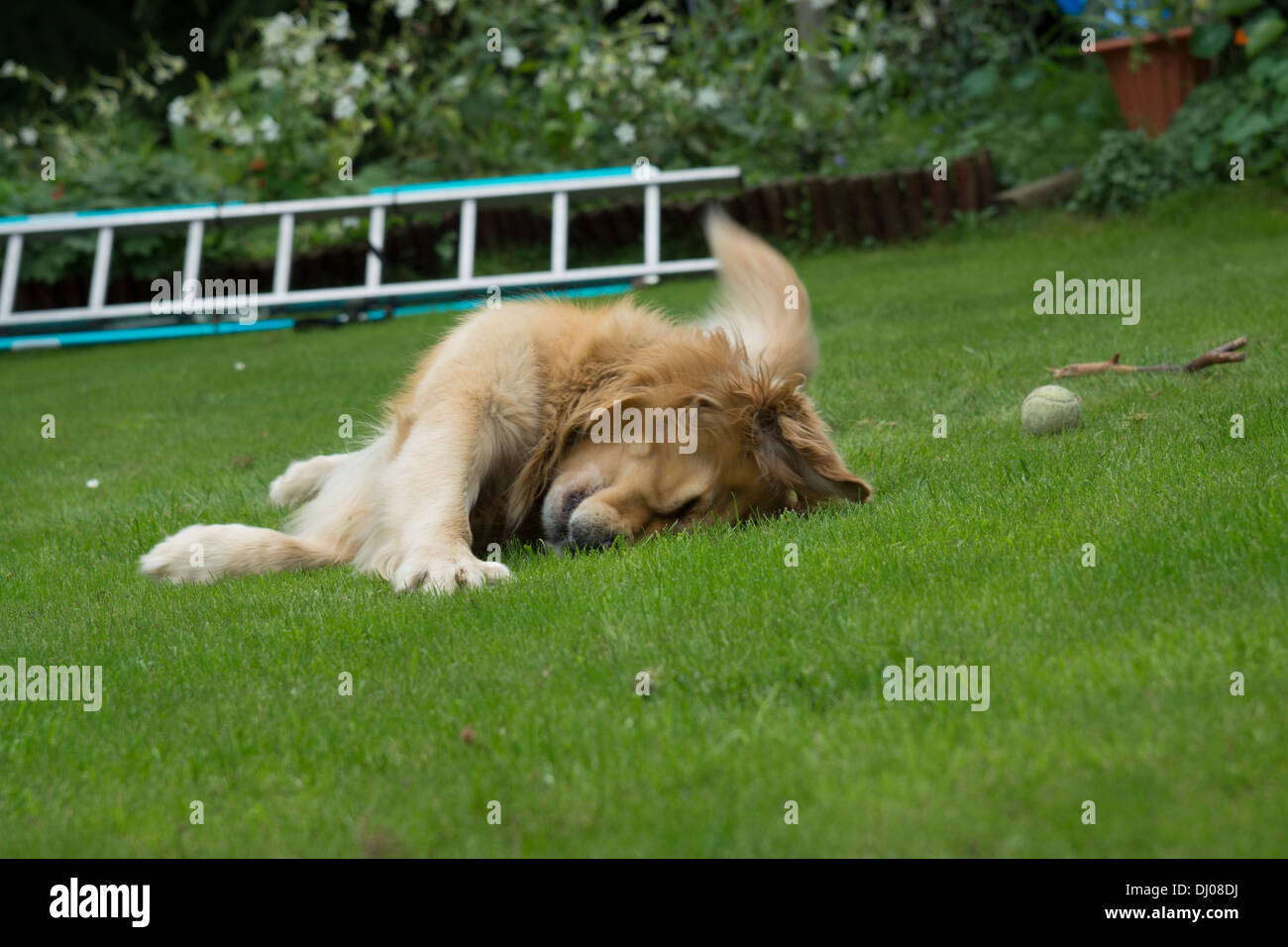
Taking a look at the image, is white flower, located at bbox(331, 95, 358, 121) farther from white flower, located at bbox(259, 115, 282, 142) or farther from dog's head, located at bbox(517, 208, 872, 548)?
dog's head, located at bbox(517, 208, 872, 548)

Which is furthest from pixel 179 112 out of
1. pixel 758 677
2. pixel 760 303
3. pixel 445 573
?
pixel 758 677

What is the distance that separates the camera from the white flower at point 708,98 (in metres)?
12.9

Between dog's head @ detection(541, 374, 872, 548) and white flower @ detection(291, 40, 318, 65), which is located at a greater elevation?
white flower @ detection(291, 40, 318, 65)

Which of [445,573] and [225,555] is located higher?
[225,555]

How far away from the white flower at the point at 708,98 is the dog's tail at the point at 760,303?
8.69 metres

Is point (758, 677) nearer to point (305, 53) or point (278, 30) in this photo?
point (305, 53)

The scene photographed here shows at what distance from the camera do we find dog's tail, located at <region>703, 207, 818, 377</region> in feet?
14.2

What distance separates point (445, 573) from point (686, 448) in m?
0.83

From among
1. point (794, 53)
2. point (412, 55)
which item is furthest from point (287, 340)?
point (794, 53)

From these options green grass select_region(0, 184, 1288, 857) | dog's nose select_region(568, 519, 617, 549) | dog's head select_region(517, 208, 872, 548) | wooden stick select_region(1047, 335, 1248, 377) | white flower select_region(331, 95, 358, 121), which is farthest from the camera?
white flower select_region(331, 95, 358, 121)

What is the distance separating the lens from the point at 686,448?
3.94m

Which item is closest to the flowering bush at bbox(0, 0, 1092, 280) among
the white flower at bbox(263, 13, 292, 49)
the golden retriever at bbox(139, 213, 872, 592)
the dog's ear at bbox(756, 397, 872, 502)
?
the white flower at bbox(263, 13, 292, 49)

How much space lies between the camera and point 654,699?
2531 millimetres

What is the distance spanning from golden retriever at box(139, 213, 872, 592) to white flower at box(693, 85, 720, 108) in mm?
8796
